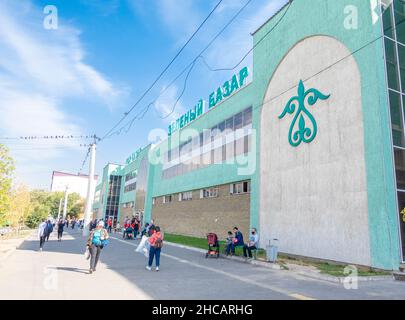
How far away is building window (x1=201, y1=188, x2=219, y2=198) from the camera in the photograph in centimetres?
2776

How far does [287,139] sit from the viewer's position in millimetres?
18516

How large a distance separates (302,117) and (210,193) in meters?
13.4

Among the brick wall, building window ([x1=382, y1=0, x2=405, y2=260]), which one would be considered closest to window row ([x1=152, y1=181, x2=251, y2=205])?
the brick wall

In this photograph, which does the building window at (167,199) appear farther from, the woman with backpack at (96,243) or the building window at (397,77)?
the building window at (397,77)

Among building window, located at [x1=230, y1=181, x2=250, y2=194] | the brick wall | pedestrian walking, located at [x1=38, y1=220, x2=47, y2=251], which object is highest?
building window, located at [x1=230, y1=181, x2=250, y2=194]

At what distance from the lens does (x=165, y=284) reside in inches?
344

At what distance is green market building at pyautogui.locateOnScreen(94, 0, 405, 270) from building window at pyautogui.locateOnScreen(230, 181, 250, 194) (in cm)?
8

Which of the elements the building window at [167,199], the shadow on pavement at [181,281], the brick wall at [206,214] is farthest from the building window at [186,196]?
the shadow on pavement at [181,281]

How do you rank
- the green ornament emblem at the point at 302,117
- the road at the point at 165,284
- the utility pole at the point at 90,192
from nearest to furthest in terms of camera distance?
the road at the point at 165,284 → the green ornament emblem at the point at 302,117 → the utility pole at the point at 90,192

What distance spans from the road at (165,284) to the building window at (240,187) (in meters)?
11.2

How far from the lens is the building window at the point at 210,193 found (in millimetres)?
27756

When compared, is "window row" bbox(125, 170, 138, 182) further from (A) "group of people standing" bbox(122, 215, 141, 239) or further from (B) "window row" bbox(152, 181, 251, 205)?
(A) "group of people standing" bbox(122, 215, 141, 239)
